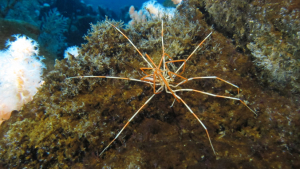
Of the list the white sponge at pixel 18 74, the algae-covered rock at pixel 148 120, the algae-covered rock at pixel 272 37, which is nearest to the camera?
the algae-covered rock at pixel 148 120

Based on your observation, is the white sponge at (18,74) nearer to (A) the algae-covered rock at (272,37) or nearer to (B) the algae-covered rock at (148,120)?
(B) the algae-covered rock at (148,120)

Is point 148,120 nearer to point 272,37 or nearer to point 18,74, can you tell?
point 272,37

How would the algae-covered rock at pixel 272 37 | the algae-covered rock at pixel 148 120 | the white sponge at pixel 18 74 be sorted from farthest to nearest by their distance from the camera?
the white sponge at pixel 18 74, the algae-covered rock at pixel 272 37, the algae-covered rock at pixel 148 120

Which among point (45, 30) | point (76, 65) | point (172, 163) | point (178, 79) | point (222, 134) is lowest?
point (222, 134)

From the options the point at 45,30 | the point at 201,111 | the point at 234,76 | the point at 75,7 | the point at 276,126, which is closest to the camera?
the point at 276,126

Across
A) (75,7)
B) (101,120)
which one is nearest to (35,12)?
(75,7)

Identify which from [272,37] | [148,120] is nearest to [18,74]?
[148,120]

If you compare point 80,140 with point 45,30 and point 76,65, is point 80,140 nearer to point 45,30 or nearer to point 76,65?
point 76,65

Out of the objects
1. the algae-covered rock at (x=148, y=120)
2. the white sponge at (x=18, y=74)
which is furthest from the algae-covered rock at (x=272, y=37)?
the white sponge at (x=18, y=74)
